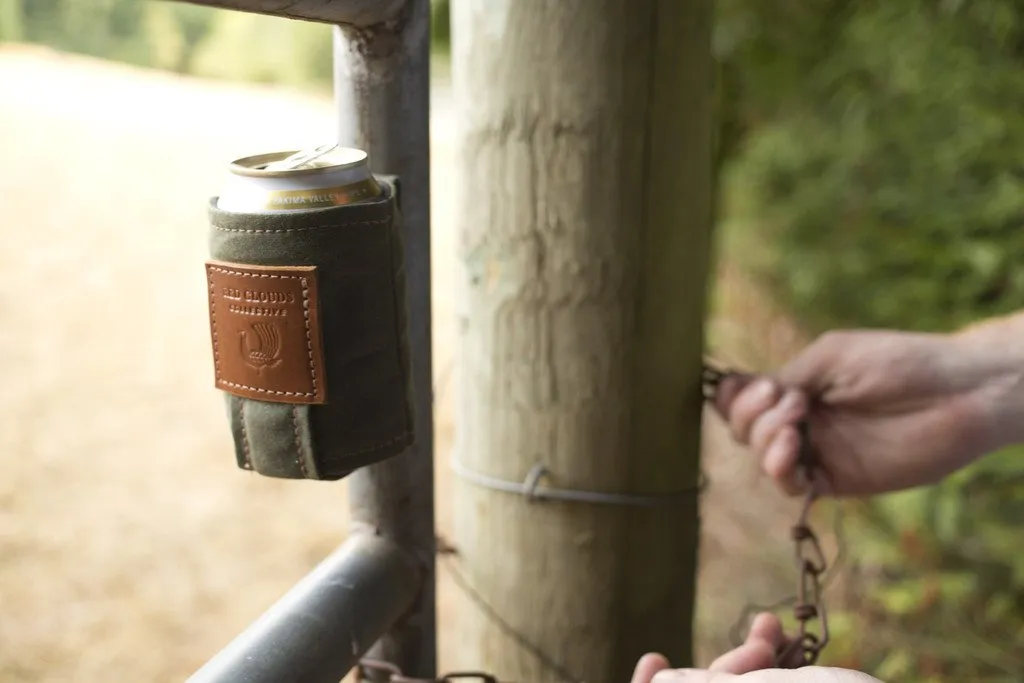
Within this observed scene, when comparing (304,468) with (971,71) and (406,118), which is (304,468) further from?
(971,71)

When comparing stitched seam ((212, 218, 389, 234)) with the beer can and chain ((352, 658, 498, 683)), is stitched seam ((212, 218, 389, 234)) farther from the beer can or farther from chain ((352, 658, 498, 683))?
chain ((352, 658, 498, 683))

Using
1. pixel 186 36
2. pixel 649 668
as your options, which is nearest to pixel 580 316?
pixel 649 668

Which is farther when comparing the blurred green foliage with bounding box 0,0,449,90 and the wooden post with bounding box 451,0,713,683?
the blurred green foliage with bounding box 0,0,449,90

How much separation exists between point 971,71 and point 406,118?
7.57 feet

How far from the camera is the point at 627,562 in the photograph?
1.12 m

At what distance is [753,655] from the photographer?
87cm

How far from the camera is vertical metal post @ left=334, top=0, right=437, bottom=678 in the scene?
0.86m

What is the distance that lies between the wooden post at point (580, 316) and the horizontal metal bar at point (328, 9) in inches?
8.4

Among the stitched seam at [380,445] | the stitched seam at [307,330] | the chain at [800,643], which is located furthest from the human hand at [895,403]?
the stitched seam at [307,330]

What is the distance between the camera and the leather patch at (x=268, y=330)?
2.38 ft

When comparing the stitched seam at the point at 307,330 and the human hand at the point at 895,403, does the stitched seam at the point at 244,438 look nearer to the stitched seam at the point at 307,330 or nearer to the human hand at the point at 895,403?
the stitched seam at the point at 307,330

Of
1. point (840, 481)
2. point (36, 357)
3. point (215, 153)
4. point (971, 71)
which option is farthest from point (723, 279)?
point (840, 481)

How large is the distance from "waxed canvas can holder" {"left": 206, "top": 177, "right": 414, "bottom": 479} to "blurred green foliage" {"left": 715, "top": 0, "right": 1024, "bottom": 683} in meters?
2.32

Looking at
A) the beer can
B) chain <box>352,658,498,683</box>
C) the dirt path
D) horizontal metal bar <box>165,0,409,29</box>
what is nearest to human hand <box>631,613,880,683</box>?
chain <box>352,658,498,683</box>
